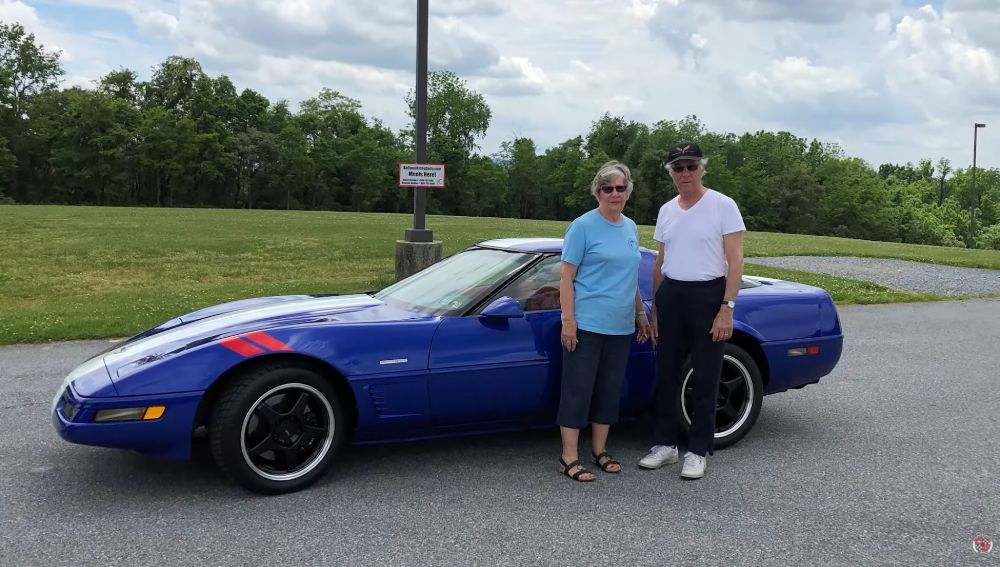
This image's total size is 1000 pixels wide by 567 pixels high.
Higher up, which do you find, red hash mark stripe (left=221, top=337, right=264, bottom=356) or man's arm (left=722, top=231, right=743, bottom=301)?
man's arm (left=722, top=231, right=743, bottom=301)

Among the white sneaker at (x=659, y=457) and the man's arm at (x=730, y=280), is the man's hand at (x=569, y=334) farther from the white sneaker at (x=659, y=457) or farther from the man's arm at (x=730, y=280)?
the white sneaker at (x=659, y=457)

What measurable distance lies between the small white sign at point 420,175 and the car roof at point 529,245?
5.36 m

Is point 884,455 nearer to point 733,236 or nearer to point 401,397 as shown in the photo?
point 733,236

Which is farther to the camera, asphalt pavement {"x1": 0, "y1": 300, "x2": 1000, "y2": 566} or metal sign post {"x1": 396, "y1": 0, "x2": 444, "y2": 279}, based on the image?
metal sign post {"x1": 396, "y1": 0, "x2": 444, "y2": 279}

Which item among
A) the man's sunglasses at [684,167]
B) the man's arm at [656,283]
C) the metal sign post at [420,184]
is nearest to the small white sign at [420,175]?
the metal sign post at [420,184]

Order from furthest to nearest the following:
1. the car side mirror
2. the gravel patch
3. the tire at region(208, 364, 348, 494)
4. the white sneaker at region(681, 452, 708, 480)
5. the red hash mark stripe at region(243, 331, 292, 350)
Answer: the gravel patch → the white sneaker at region(681, 452, 708, 480) → the car side mirror → the red hash mark stripe at region(243, 331, 292, 350) → the tire at region(208, 364, 348, 494)

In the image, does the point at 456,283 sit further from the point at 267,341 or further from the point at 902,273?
the point at 902,273

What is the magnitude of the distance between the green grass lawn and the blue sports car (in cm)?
488

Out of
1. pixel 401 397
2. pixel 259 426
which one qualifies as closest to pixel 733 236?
pixel 401 397

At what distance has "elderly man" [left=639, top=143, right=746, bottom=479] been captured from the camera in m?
3.55

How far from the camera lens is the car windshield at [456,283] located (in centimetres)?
384

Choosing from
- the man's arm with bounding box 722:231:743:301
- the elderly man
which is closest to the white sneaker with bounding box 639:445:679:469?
the elderly man

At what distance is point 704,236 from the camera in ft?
11.7

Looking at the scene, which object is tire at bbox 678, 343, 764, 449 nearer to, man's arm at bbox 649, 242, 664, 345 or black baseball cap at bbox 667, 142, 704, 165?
man's arm at bbox 649, 242, 664, 345
